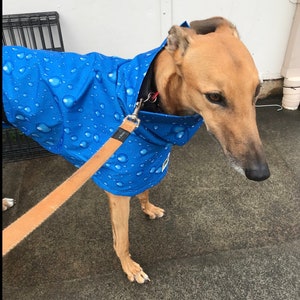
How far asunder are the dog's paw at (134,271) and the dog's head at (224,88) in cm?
120

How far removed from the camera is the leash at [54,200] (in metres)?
1.05

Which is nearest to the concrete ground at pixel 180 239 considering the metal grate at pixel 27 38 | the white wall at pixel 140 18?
the metal grate at pixel 27 38

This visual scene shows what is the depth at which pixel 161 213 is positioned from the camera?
2.93 meters

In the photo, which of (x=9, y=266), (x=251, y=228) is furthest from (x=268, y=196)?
(x=9, y=266)

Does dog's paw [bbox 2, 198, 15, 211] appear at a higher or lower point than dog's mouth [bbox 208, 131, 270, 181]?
lower

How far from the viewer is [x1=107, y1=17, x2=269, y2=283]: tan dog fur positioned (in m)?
1.60

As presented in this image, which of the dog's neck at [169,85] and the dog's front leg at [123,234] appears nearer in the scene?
the dog's neck at [169,85]

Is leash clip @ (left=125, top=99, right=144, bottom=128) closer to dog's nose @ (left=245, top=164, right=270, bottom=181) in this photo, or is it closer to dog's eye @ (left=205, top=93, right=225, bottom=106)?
dog's eye @ (left=205, top=93, right=225, bottom=106)

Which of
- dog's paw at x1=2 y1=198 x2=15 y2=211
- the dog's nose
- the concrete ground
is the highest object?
the dog's nose

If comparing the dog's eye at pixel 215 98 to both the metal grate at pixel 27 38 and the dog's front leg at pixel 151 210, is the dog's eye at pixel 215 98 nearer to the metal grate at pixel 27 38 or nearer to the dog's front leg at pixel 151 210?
the dog's front leg at pixel 151 210

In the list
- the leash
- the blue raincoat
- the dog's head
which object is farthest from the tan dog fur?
the leash

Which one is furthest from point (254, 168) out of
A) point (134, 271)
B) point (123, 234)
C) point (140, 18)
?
point (140, 18)

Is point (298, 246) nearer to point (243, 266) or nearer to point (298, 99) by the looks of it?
point (243, 266)

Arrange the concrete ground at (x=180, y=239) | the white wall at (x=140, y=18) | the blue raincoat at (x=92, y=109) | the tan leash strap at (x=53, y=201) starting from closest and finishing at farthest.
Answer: the tan leash strap at (x=53, y=201), the blue raincoat at (x=92, y=109), the concrete ground at (x=180, y=239), the white wall at (x=140, y=18)
